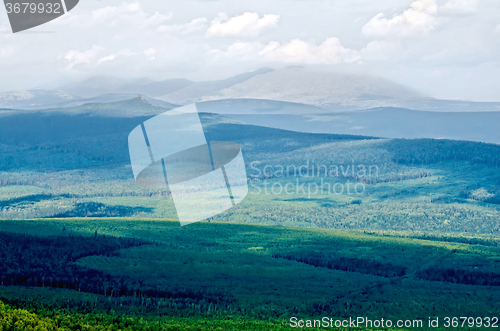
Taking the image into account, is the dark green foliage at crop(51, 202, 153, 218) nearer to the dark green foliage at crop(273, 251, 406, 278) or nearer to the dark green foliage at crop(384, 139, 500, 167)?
the dark green foliage at crop(273, 251, 406, 278)

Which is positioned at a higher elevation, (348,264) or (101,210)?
(348,264)

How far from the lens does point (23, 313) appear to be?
2619 centimetres

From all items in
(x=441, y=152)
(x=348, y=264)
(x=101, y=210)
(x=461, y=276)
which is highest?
(x=348, y=264)

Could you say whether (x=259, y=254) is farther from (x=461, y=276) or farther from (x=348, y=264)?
(x=461, y=276)

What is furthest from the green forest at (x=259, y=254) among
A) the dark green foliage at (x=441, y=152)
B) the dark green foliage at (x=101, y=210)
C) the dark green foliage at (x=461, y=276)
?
the dark green foliage at (x=441, y=152)

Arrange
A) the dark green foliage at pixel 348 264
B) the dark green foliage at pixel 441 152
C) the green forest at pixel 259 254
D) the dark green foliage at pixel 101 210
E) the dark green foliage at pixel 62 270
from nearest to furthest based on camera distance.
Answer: the green forest at pixel 259 254 → the dark green foliage at pixel 62 270 → the dark green foliage at pixel 348 264 → the dark green foliage at pixel 101 210 → the dark green foliage at pixel 441 152

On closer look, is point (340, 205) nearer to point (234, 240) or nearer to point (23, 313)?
point (234, 240)

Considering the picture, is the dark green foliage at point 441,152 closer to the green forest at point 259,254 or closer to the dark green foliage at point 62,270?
the green forest at point 259,254

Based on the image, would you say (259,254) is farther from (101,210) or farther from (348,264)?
(101,210)

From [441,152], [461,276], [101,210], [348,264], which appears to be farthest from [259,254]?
[441,152]

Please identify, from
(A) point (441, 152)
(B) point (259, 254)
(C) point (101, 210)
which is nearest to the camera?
(B) point (259, 254)

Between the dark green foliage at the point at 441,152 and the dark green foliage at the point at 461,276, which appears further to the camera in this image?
the dark green foliage at the point at 441,152

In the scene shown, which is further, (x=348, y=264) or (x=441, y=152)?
(x=441, y=152)

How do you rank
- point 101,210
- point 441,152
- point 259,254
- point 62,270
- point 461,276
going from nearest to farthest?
1. point 62,270
2. point 461,276
3. point 259,254
4. point 101,210
5. point 441,152
